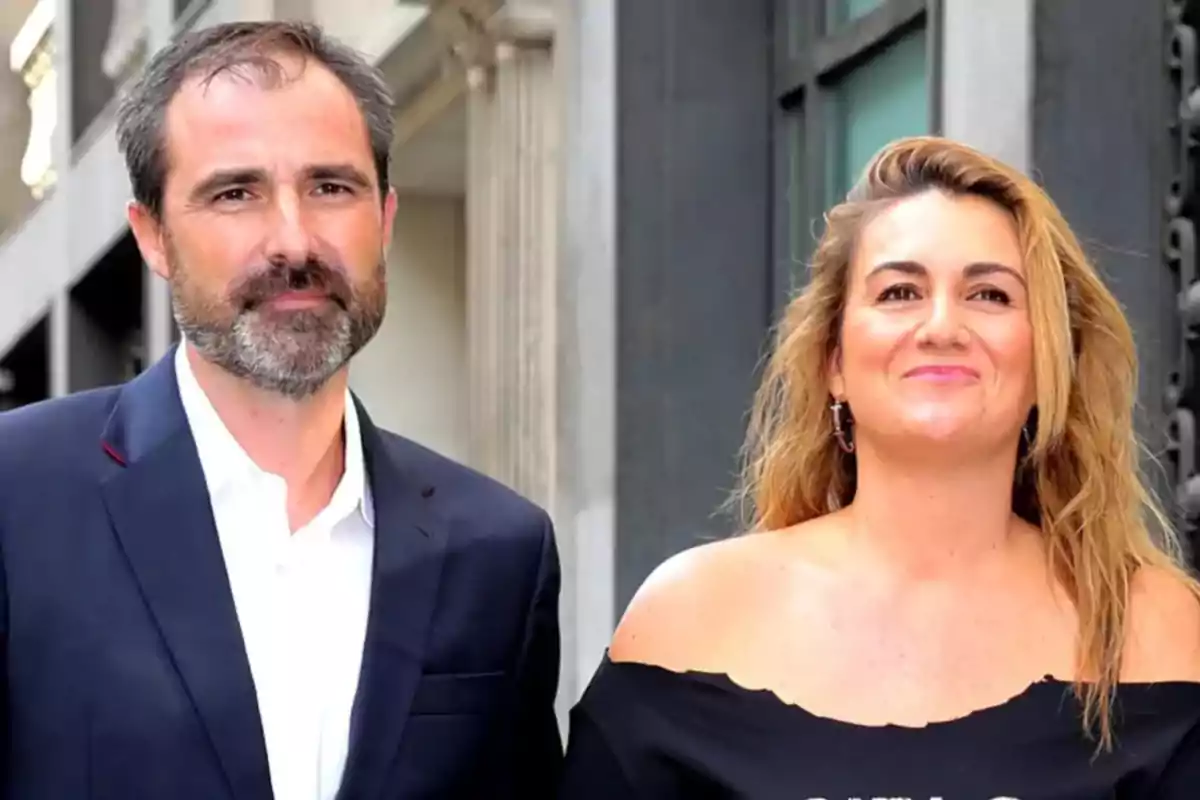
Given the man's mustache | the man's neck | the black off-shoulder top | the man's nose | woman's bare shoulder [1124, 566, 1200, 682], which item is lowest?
the black off-shoulder top

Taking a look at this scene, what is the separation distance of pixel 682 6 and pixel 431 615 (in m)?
4.37

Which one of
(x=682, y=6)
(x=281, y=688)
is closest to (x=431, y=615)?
(x=281, y=688)

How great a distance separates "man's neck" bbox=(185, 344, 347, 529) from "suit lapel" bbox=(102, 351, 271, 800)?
0.08 meters

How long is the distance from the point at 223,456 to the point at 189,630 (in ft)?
0.99

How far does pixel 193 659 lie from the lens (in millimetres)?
2938

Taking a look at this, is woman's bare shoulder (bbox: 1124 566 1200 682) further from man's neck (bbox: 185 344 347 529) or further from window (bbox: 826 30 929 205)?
window (bbox: 826 30 929 205)

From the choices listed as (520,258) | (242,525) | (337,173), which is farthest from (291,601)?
(520,258)

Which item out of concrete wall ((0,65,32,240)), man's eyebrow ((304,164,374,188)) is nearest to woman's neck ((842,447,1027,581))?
man's eyebrow ((304,164,374,188))

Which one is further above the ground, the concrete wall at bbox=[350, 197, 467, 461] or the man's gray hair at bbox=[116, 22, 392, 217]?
the concrete wall at bbox=[350, 197, 467, 461]

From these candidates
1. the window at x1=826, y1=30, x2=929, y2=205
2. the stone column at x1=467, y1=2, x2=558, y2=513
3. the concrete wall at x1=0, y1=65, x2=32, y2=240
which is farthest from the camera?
the concrete wall at x1=0, y1=65, x2=32, y2=240

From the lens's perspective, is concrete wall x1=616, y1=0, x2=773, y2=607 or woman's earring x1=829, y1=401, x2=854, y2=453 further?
concrete wall x1=616, y1=0, x2=773, y2=607

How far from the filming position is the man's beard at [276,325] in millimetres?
2994

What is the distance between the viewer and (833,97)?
698 cm

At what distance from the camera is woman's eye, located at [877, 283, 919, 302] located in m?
3.25
